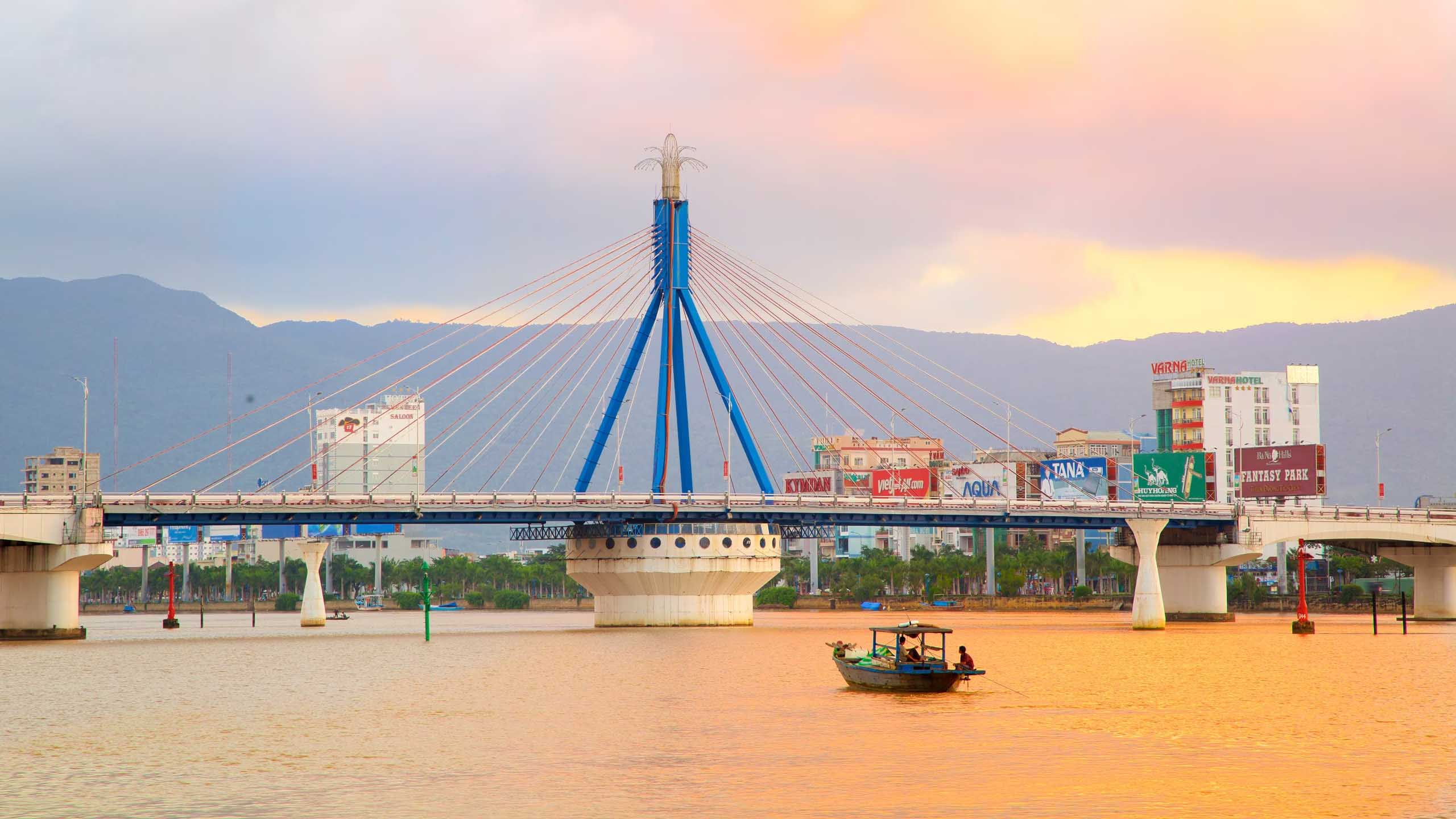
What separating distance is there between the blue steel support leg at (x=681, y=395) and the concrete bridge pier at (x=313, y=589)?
195ft

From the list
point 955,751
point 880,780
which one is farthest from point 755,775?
point 955,751

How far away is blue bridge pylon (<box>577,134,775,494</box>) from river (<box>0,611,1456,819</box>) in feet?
52.8

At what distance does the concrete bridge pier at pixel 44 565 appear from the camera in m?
90.6

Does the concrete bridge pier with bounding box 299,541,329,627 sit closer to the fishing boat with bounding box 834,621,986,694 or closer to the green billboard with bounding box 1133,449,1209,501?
the green billboard with bounding box 1133,449,1209,501

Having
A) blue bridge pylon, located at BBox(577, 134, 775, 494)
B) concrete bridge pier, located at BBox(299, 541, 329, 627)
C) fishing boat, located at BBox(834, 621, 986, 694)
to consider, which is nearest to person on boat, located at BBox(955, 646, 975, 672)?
fishing boat, located at BBox(834, 621, 986, 694)

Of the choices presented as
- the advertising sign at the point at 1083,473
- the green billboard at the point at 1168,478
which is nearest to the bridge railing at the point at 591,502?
the green billboard at the point at 1168,478

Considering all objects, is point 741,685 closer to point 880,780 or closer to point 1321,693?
point 1321,693

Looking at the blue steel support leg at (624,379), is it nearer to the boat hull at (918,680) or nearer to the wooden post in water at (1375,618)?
the boat hull at (918,680)

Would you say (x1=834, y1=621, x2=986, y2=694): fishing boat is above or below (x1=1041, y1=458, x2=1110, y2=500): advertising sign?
below

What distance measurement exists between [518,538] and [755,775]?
7608 centimetres

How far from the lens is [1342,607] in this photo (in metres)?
150

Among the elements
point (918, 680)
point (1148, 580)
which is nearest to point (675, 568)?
point (1148, 580)

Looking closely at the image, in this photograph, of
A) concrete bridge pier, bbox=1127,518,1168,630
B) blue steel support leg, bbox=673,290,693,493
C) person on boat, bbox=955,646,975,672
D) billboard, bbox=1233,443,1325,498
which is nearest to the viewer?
person on boat, bbox=955,646,975,672

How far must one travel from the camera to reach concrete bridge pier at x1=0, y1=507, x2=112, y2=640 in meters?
90.6
